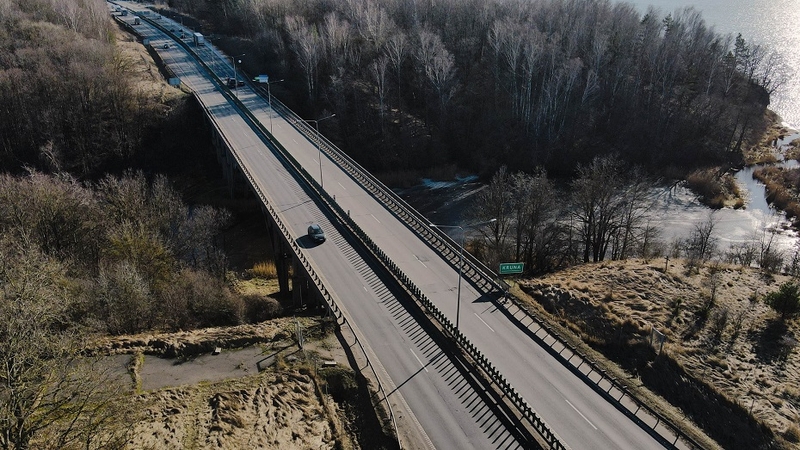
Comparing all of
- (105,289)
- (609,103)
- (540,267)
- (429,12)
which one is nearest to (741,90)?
(609,103)

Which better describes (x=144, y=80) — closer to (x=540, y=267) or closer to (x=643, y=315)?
(x=540, y=267)

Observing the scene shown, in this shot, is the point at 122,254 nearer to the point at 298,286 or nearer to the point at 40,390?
the point at 298,286

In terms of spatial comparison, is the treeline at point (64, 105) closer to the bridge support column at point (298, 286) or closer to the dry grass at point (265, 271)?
the dry grass at point (265, 271)

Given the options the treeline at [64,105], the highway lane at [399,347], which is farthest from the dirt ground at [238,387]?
the treeline at [64,105]

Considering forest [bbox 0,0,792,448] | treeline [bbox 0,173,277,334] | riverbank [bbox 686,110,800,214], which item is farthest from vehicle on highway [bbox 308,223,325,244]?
riverbank [bbox 686,110,800,214]

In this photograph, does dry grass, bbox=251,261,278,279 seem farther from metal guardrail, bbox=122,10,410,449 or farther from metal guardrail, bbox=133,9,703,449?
metal guardrail, bbox=133,9,703,449
